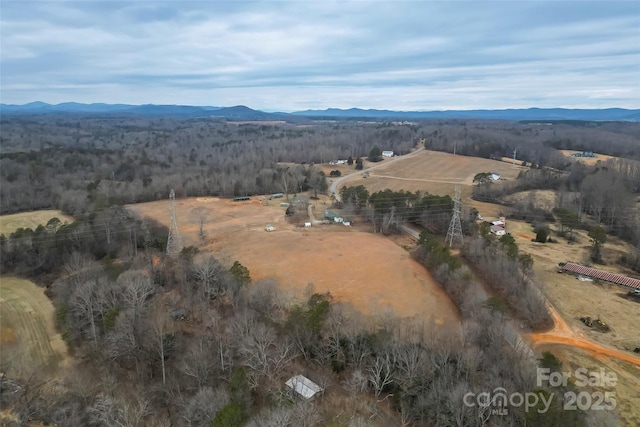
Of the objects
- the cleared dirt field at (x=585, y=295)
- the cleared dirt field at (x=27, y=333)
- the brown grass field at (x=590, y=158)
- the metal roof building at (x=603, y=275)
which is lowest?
the cleared dirt field at (x=27, y=333)

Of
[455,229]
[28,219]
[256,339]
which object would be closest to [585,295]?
[455,229]

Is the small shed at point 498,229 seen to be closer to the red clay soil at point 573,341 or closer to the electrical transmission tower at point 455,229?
the electrical transmission tower at point 455,229

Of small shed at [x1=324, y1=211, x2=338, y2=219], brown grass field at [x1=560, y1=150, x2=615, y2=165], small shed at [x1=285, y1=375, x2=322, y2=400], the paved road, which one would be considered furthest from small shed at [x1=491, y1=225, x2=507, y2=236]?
brown grass field at [x1=560, y1=150, x2=615, y2=165]

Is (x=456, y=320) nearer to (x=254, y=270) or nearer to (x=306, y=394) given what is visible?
(x=306, y=394)

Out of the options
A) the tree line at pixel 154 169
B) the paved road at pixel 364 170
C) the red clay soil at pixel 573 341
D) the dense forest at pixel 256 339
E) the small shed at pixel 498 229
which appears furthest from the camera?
the paved road at pixel 364 170

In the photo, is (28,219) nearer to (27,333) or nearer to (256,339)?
(27,333)

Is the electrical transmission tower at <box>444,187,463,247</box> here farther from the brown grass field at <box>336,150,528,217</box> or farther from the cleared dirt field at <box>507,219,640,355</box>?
the brown grass field at <box>336,150,528,217</box>

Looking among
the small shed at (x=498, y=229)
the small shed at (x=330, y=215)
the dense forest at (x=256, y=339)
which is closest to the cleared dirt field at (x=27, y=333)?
the dense forest at (x=256, y=339)
